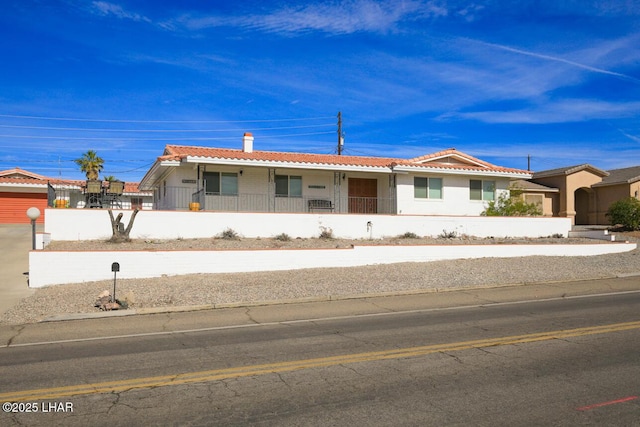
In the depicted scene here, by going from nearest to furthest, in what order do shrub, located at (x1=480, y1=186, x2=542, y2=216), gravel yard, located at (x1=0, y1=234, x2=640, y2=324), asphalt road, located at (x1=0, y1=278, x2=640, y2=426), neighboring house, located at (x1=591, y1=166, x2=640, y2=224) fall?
asphalt road, located at (x1=0, y1=278, x2=640, y2=426) < gravel yard, located at (x1=0, y1=234, x2=640, y2=324) < shrub, located at (x1=480, y1=186, x2=542, y2=216) < neighboring house, located at (x1=591, y1=166, x2=640, y2=224)

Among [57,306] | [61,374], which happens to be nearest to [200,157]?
[57,306]

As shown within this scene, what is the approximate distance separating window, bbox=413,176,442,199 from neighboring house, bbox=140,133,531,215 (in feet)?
0.18

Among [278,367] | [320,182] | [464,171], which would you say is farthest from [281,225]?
[278,367]

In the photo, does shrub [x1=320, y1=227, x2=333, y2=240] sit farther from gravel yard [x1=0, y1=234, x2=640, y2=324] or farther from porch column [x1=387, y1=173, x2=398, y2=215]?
porch column [x1=387, y1=173, x2=398, y2=215]

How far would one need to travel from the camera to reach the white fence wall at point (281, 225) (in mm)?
20422

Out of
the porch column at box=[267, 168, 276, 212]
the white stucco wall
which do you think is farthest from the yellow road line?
the white stucco wall

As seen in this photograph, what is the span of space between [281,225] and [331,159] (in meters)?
Answer: 6.75

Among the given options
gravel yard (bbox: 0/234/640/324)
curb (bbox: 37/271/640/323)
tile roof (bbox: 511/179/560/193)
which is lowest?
curb (bbox: 37/271/640/323)

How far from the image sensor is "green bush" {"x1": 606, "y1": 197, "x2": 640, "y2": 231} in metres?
30.0

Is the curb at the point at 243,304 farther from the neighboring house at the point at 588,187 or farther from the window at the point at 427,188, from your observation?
the neighboring house at the point at 588,187

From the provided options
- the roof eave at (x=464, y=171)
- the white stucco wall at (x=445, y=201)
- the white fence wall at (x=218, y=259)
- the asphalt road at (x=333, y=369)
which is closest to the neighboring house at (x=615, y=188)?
the roof eave at (x=464, y=171)

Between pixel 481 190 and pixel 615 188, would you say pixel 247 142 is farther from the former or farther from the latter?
pixel 615 188

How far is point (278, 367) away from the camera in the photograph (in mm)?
7344

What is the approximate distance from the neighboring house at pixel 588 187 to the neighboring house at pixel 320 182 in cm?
973
